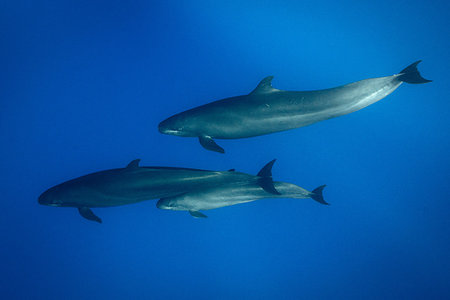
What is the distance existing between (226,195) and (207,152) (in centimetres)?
71

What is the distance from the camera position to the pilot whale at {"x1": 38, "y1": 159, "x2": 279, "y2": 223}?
2.88 metres

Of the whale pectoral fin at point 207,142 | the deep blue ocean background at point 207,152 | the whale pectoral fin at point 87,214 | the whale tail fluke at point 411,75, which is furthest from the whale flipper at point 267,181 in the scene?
the whale pectoral fin at point 87,214

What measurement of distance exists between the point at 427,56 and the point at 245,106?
2.64 meters

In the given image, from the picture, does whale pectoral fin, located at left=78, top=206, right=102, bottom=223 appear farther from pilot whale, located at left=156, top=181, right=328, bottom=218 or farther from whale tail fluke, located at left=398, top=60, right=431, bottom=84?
whale tail fluke, located at left=398, top=60, right=431, bottom=84

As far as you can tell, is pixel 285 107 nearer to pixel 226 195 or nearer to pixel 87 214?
pixel 226 195

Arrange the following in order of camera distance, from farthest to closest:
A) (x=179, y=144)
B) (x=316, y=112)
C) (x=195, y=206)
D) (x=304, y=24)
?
(x=304, y=24), (x=179, y=144), (x=195, y=206), (x=316, y=112)

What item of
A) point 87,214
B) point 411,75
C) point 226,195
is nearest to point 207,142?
point 226,195

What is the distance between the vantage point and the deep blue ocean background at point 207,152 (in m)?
3.82

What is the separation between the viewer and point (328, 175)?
3.89 meters

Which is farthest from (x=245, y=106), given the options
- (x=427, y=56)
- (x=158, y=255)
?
(x=427, y=56)

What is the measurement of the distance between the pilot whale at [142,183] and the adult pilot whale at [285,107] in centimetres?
35

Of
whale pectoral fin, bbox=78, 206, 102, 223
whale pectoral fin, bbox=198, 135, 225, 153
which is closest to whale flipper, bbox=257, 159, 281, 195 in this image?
whale pectoral fin, bbox=198, 135, 225, 153

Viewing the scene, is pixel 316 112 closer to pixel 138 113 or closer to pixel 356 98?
pixel 356 98

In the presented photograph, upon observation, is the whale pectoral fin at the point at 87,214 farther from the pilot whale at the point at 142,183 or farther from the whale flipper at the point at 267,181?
the whale flipper at the point at 267,181
